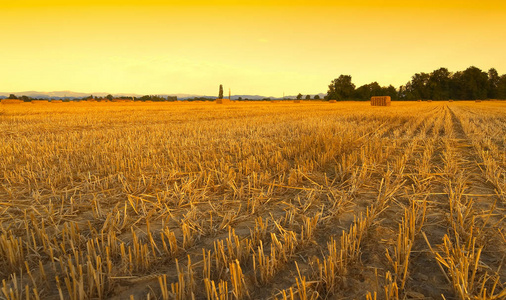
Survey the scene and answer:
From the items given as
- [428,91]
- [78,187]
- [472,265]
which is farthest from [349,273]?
[428,91]

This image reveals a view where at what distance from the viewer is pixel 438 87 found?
9506 cm

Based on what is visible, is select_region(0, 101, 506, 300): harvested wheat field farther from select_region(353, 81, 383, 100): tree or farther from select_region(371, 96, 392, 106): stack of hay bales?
select_region(353, 81, 383, 100): tree

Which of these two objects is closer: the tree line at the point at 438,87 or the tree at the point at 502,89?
the tree at the point at 502,89

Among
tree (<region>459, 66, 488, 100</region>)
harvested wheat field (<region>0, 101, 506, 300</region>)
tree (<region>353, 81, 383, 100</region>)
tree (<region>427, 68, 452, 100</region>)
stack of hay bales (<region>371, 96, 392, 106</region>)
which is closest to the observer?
harvested wheat field (<region>0, 101, 506, 300</region>)

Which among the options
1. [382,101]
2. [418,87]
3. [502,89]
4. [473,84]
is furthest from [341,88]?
[382,101]

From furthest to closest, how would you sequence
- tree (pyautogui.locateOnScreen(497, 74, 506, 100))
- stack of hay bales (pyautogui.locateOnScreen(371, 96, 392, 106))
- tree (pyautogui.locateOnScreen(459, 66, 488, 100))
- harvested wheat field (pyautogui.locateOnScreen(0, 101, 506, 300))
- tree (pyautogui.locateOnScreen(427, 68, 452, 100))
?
1. tree (pyautogui.locateOnScreen(427, 68, 452, 100))
2. tree (pyautogui.locateOnScreen(459, 66, 488, 100))
3. tree (pyautogui.locateOnScreen(497, 74, 506, 100))
4. stack of hay bales (pyautogui.locateOnScreen(371, 96, 392, 106))
5. harvested wheat field (pyautogui.locateOnScreen(0, 101, 506, 300))

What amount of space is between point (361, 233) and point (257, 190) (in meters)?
1.41

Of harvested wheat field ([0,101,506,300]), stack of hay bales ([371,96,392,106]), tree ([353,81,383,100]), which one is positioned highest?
tree ([353,81,383,100])

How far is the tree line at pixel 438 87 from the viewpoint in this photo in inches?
3484

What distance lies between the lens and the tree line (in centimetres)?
8850

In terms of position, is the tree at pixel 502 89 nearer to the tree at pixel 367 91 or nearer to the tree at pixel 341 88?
the tree at pixel 367 91

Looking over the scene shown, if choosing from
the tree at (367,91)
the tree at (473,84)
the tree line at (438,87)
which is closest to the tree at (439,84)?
Result: the tree line at (438,87)

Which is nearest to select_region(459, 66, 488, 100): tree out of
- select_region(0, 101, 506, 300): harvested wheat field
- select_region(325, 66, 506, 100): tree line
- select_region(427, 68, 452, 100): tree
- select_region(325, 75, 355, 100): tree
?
select_region(325, 66, 506, 100): tree line

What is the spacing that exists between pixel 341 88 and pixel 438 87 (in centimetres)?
3345
